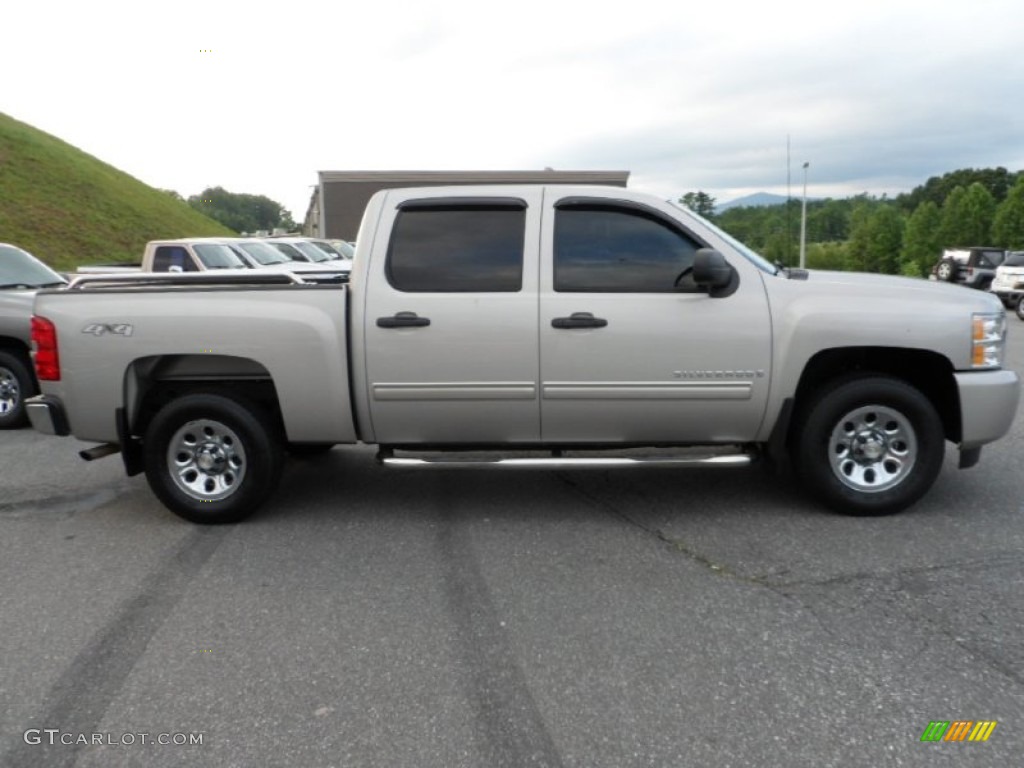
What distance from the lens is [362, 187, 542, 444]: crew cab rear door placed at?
199 inches

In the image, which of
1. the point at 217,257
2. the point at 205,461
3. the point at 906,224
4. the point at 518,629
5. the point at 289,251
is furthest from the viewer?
the point at 906,224

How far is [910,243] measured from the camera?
292ft

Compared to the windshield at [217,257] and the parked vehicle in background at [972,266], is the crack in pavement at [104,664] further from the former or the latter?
the parked vehicle in background at [972,266]

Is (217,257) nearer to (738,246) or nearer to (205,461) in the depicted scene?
(205,461)

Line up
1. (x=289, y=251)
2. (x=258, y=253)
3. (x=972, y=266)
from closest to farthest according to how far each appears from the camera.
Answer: (x=258, y=253)
(x=289, y=251)
(x=972, y=266)

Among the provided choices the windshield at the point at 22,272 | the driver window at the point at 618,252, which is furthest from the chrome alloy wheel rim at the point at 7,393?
the driver window at the point at 618,252

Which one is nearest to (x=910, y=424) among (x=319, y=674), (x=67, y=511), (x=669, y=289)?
(x=669, y=289)

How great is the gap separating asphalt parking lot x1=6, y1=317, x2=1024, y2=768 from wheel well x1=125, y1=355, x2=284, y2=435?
2.32 feet

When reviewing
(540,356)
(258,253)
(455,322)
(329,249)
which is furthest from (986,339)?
(329,249)

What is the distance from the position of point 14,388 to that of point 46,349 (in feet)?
12.9

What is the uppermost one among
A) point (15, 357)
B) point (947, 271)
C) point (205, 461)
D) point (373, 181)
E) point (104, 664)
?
point (373, 181)

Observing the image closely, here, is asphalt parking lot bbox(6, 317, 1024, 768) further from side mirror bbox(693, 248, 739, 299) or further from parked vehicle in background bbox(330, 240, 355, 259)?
parked vehicle in background bbox(330, 240, 355, 259)

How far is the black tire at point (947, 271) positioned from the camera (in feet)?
84.7

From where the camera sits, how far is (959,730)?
2.96m
